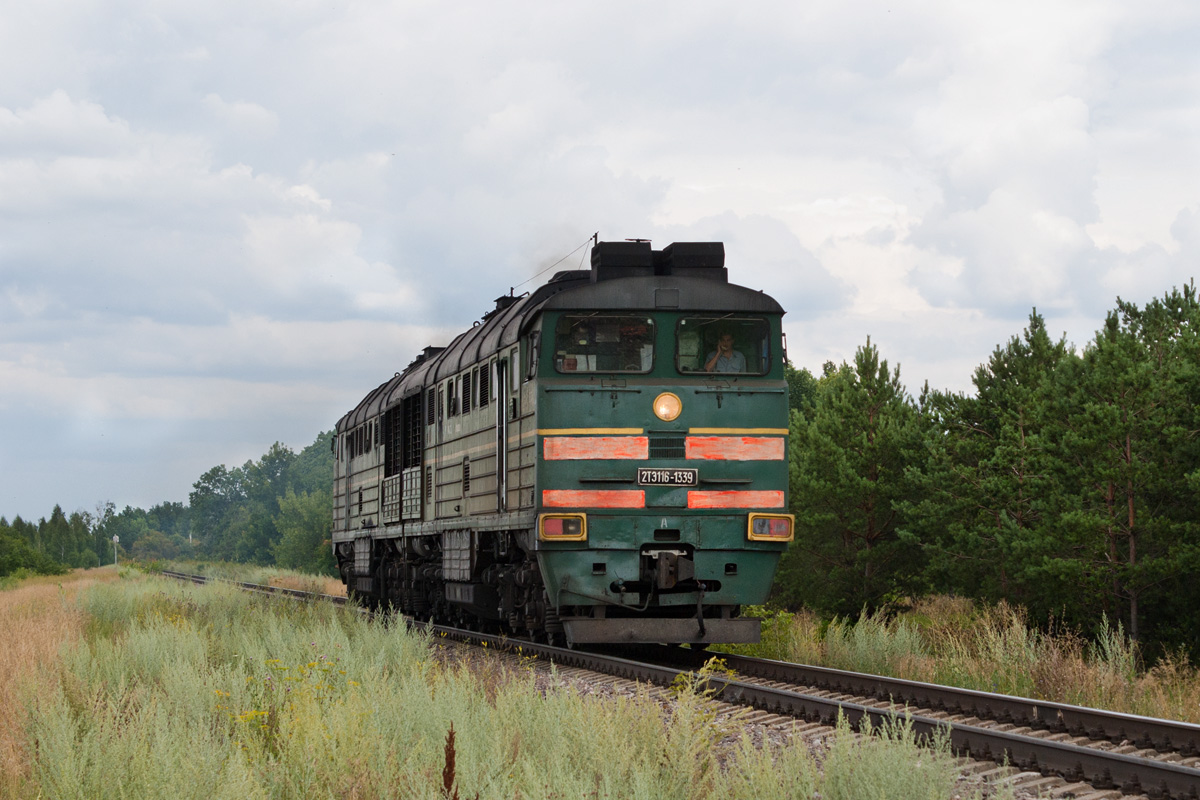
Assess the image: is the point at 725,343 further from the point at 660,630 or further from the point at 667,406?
the point at 660,630

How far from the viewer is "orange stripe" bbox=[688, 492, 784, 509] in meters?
11.9

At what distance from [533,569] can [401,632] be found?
1.68 meters

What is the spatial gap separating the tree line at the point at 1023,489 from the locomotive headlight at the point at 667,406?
42.8ft

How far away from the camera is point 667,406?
12.0 metres

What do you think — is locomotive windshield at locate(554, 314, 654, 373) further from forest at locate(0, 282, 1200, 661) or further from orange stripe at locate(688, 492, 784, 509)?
forest at locate(0, 282, 1200, 661)

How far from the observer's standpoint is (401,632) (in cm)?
1291

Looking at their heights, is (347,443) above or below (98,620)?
above

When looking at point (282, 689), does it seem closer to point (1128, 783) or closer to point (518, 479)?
point (518, 479)

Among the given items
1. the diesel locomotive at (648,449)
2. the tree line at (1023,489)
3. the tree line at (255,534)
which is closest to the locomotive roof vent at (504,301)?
the diesel locomotive at (648,449)

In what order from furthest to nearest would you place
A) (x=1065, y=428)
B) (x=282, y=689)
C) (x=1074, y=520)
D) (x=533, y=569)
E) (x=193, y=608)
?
(x=1065, y=428), (x=1074, y=520), (x=193, y=608), (x=533, y=569), (x=282, y=689)

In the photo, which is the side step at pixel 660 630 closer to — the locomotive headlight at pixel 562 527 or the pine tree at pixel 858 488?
the locomotive headlight at pixel 562 527

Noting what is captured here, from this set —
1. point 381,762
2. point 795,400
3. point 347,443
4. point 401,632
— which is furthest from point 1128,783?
point 795,400

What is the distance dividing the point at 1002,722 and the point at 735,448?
4.33 meters

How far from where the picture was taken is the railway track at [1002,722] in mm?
6340
